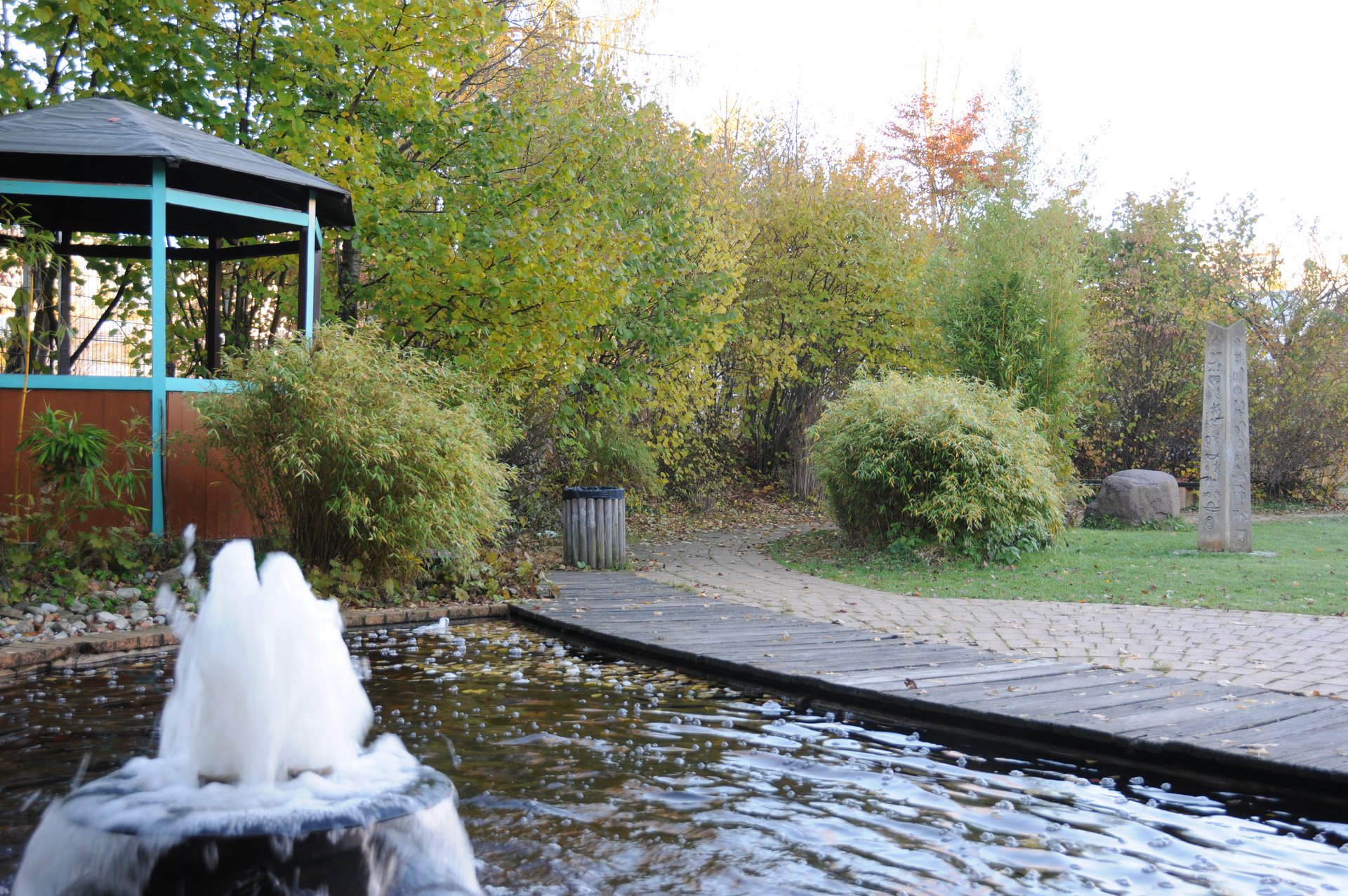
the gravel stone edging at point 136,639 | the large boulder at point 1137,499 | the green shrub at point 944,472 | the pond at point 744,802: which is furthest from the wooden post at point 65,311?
the large boulder at point 1137,499

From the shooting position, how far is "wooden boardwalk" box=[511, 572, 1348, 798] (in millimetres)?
3713

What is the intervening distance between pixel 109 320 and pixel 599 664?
811cm

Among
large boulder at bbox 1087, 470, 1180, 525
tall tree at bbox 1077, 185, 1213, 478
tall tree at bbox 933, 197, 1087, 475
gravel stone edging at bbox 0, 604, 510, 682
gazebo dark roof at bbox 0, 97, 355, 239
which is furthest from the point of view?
tall tree at bbox 1077, 185, 1213, 478

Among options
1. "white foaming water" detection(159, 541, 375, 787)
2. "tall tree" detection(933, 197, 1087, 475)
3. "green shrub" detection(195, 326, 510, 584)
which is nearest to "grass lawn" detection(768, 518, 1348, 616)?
"tall tree" detection(933, 197, 1087, 475)

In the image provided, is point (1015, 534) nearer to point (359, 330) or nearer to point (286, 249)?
point (359, 330)

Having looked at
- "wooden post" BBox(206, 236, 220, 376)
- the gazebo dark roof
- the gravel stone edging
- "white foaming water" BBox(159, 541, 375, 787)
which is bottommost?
the gravel stone edging

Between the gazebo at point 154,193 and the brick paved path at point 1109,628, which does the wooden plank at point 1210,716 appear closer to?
the brick paved path at point 1109,628

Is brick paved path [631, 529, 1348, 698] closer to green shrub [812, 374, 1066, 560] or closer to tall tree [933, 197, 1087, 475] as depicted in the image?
green shrub [812, 374, 1066, 560]

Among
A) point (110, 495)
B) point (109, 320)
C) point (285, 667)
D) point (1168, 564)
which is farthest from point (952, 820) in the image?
point (109, 320)

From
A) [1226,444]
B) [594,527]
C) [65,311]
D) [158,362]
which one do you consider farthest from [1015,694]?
[65,311]

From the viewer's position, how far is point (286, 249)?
9242 millimetres

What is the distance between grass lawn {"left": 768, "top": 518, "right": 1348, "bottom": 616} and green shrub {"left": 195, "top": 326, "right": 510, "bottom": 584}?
3.73m

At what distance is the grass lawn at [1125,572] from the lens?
7.72 meters

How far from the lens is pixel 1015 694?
4.56 metres
